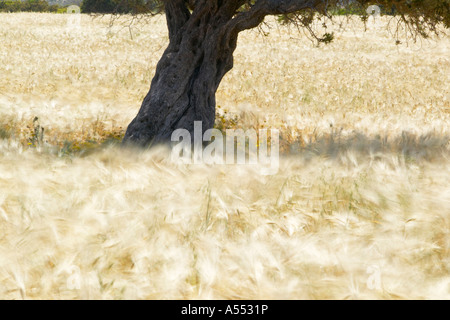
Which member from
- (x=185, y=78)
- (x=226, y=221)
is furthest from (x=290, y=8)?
(x=226, y=221)

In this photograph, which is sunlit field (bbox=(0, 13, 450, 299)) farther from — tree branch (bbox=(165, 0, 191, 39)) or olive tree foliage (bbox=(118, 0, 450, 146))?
tree branch (bbox=(165, 0, 191, 39))

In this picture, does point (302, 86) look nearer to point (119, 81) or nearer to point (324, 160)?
point (119, 81)

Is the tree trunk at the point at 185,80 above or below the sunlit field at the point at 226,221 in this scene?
above

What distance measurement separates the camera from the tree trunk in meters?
7.34

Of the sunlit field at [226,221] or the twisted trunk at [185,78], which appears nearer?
the sunlit field at [226,221]

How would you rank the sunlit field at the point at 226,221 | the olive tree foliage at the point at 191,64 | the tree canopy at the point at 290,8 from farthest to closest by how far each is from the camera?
the olive tree foliage at the point at 191,64 < the tree canopy at the point at 290,8 < the sunlit field at the point at 226,221

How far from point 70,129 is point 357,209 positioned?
5.37m

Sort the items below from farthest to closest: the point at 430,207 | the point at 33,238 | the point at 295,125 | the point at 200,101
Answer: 1. the point at 295,125
2. the point at 200,101
3. the point at 430,207
4. the point at 33,238

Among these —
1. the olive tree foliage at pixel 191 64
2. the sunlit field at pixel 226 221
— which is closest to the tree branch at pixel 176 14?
the olive tree foliage at pixel 191 64

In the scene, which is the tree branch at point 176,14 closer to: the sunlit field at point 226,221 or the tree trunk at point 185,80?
the tree trunk at point 185,80

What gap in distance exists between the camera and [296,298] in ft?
9.92

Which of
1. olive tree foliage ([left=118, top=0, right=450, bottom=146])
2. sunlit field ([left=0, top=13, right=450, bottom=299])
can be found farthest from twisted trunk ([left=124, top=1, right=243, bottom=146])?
sunlit field ([left=0, top=13, right=450, bottom=299])

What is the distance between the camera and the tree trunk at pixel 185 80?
734cm

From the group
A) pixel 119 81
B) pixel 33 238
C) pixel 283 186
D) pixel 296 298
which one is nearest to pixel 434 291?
pixel 296 298
